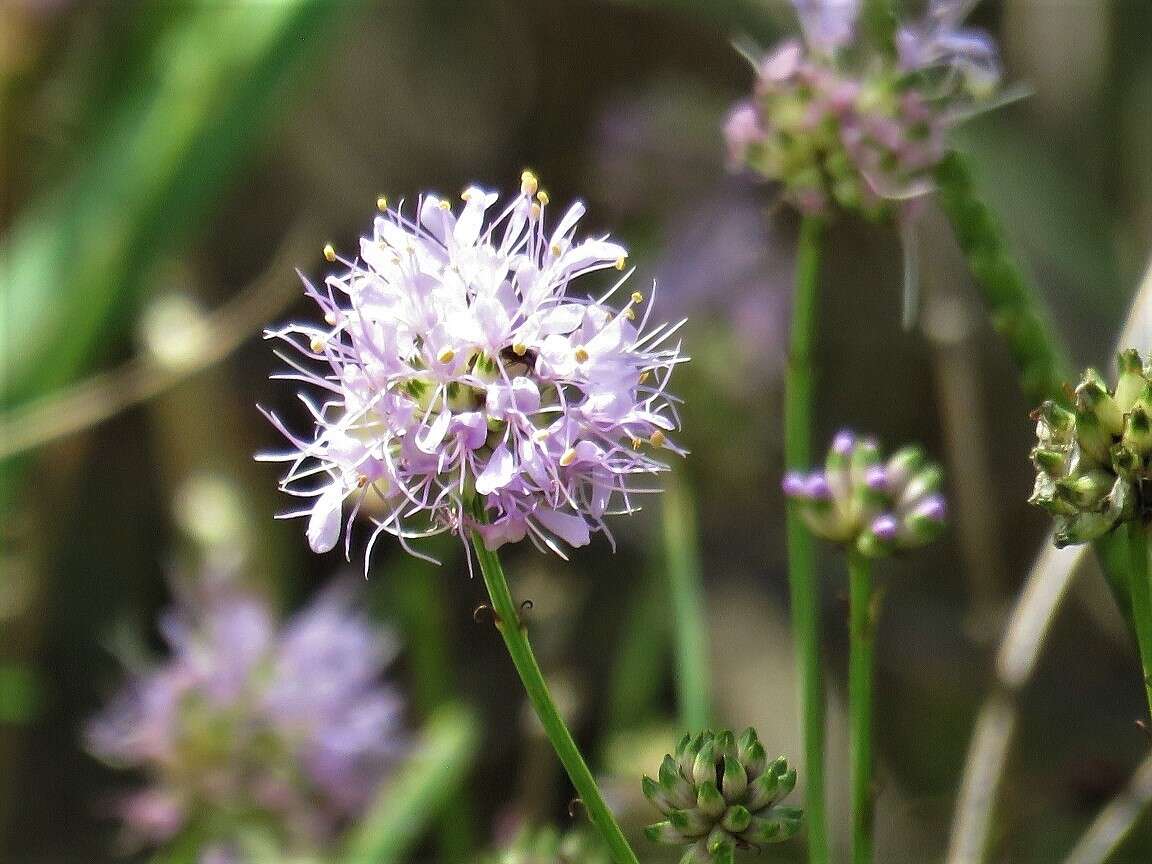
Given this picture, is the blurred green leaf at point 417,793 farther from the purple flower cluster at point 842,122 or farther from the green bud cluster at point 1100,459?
the green bud cluster at point 1100,459

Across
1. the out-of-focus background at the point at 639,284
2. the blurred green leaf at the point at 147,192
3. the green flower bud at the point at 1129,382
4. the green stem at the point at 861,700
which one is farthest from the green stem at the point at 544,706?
the blurred green leaf at the point at 147,192

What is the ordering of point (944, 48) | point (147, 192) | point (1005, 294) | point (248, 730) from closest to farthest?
point (1005, 294)
point (944, 48)
point (248, 730)
point (147, 192)

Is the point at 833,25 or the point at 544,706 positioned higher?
the point at 833,25

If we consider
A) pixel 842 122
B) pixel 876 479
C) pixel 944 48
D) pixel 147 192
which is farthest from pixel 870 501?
pixel 147 192

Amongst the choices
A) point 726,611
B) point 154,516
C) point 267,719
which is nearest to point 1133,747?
point 726,611

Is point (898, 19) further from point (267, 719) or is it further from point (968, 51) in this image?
point (267, 719)

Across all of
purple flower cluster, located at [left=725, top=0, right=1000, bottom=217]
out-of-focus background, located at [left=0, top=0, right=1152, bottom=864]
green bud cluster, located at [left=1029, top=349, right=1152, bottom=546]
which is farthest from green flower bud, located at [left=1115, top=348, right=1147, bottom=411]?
out-of-focus background, located at [left=0, top=0, right=1152, bottom=864]

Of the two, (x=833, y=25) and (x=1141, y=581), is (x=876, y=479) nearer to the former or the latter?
(x=1141, y=581)
